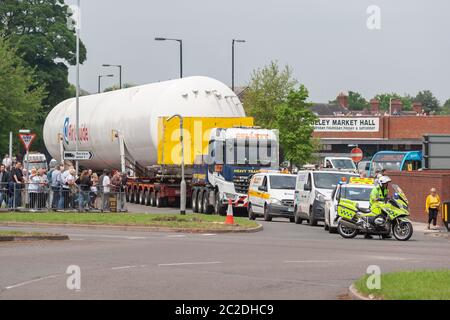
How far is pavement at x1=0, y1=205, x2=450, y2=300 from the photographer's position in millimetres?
15109

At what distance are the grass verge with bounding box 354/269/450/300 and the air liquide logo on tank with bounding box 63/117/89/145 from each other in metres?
41.6

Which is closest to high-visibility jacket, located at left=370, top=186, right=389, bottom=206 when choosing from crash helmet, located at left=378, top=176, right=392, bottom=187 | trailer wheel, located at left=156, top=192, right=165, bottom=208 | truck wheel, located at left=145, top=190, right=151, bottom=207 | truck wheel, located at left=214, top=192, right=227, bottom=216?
crash helmet, located at left=378, top=176, right=392, bottom=187

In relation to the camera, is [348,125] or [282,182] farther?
[348,125]

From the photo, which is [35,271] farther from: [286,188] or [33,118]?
[33,118]

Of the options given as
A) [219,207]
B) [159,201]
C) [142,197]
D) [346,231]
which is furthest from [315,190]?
[142,197]

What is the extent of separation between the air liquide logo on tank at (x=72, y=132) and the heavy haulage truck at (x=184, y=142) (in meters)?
0.95

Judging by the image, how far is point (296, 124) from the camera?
224 ft

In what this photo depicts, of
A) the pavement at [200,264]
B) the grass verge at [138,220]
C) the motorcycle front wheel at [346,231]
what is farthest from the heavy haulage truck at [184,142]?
the pavement at [200,264]

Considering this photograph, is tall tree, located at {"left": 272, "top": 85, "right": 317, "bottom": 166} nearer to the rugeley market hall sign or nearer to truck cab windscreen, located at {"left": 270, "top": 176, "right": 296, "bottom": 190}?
truck cab windscreen, located at {"left": 270, "top": 176, "right": 296, "bottom": 190}

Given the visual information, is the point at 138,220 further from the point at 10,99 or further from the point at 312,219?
the point at 10,99

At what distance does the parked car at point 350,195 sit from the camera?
32812 mm

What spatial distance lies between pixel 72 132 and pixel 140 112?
10.9 metres

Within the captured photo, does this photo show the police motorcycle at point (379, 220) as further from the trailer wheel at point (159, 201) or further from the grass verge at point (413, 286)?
the trailer wheel at point (159, 201)

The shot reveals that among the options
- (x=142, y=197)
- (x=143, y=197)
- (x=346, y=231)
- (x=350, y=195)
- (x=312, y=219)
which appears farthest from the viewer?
(x=142, y=197)
